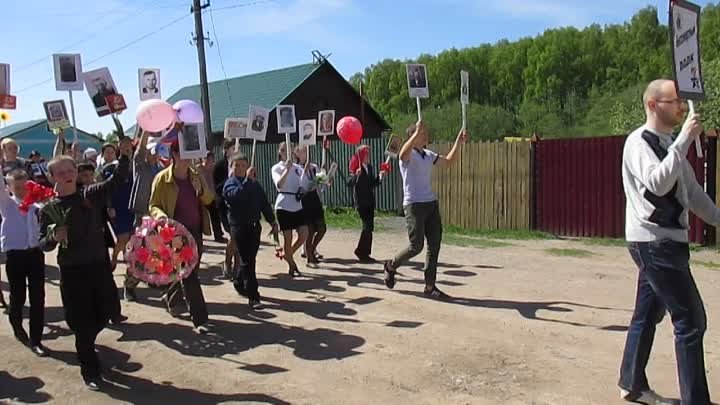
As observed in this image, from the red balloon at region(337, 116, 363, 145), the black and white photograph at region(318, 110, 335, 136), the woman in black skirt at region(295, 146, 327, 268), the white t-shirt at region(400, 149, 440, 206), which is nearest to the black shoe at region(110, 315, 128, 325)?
the white t-shirt at region(400, 149, 440, 206)

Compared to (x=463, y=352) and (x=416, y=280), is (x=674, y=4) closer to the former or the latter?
(x=463, y=352)

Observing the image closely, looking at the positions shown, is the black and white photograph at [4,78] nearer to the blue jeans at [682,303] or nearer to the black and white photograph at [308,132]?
the black and white photograph at [308,132]

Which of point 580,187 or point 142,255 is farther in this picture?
point 580,187

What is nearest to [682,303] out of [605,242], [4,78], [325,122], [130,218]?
[130,218]

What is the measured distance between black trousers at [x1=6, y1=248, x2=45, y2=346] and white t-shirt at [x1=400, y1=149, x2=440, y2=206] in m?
3.93

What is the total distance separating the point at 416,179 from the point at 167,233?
3056 millimetres

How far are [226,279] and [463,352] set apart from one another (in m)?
4.38

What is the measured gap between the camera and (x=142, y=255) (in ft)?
20.5

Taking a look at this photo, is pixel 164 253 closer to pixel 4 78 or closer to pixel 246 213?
pixel 246 213

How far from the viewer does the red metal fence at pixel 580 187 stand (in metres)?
13.7

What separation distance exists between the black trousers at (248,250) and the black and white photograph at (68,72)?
353cm

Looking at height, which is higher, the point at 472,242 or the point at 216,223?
the point at 216,223

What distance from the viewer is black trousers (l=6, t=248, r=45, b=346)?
631 centimetres

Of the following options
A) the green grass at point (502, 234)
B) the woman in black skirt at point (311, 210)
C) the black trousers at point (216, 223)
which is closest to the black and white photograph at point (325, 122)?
the woman in black skirt at point (311, 210)
